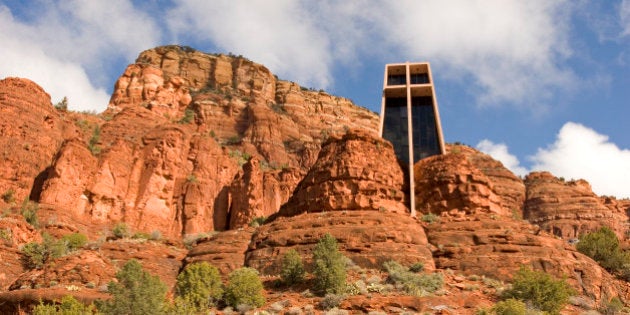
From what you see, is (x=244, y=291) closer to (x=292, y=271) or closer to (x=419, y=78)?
(x=292, y=271)

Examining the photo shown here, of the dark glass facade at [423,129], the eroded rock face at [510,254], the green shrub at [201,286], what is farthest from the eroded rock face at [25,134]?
the eroded rock face at [510,254]

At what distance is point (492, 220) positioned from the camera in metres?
33.0

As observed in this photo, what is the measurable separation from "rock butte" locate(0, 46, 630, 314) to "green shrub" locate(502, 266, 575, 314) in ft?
3.24

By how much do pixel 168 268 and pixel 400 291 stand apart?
41.5 ft

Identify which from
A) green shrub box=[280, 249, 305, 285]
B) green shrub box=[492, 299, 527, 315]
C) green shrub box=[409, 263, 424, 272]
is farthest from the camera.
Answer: green shrub box=[280, 249, 305, 285]

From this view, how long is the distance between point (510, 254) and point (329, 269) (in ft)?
28.3

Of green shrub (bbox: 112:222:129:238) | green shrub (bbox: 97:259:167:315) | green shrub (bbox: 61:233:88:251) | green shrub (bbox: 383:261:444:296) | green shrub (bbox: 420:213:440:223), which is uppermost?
green shrub (bbox: 420:213:440:223)

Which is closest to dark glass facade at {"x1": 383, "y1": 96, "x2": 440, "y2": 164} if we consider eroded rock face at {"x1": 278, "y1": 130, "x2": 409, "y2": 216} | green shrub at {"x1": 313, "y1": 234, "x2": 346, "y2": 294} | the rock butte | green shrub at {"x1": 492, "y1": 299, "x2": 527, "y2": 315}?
the rock butte

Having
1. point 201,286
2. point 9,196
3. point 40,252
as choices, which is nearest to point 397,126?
point 201,286

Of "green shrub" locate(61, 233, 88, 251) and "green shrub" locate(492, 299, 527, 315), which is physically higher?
"green shrub" locate(61, 233, 88, 251)

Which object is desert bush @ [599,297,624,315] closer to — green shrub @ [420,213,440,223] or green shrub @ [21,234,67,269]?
green shrub @ [420,213,440,223]

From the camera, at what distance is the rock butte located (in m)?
29.2

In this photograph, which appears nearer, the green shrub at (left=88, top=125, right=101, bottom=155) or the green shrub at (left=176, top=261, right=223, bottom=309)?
the green shrub at (left=176, top=261, right=223, bottom=309)

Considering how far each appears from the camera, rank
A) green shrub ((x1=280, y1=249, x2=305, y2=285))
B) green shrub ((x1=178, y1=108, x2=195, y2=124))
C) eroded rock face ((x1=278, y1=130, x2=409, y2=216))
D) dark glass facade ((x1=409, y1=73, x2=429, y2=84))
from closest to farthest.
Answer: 1. green shrub ((x1=280, y1=249, x2=305, y2=285))
2. eroded rock face ((x1=278, y1=130, x2=409, y2=216))
3. dark glass facade ((x1=409, y1=73, x2=429, y2=84))
4. green shrub ((x1=178, y1=108, x2=195, y2=124))
